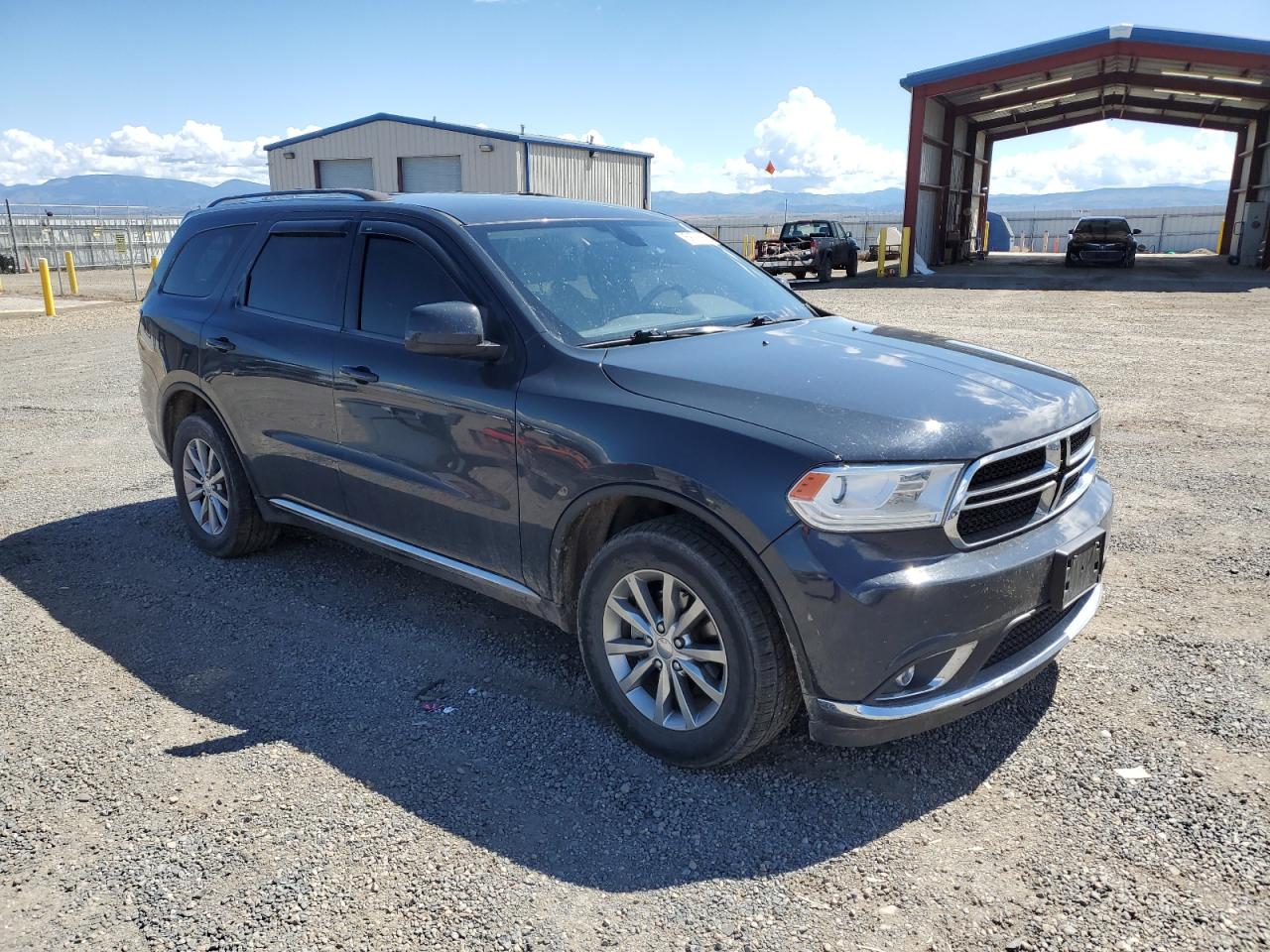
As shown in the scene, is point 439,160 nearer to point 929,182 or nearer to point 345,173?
point 345,173

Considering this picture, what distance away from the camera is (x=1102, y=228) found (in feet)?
98.8

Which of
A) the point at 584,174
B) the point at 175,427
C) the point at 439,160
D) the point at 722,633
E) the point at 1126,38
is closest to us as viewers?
the point at 722,633

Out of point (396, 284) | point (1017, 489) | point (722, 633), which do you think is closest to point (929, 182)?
point (396, 284)

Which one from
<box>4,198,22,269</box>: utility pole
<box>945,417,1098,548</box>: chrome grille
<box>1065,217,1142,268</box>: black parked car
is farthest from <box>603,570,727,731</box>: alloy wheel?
<box>4,198,22,269</box>: utility pole

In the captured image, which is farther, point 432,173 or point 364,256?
point 432,173

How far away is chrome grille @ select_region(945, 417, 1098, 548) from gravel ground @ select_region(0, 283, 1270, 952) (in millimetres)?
847

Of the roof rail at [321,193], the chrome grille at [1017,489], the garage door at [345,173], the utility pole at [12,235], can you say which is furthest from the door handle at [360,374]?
the utility pole at [12,235]

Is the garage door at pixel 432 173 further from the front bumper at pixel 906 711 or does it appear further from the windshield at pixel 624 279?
the front bumper at pixel 906 711

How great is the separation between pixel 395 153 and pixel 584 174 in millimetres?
6205

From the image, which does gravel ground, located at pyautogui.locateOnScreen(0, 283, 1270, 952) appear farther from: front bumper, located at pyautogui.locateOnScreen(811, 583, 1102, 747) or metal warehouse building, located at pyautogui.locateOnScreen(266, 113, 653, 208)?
metal warehouse building, located at pyautogui.locateOnScreen(266, 113, 653, 208)

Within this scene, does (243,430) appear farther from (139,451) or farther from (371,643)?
(139,451)

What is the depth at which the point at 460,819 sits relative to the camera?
2.96 m

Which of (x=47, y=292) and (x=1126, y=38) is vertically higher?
(x=1126, y=38)

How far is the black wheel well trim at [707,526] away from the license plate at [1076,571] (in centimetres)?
87
